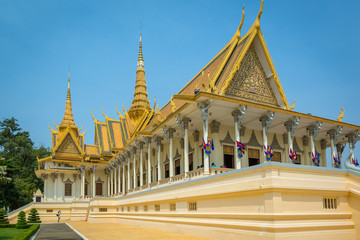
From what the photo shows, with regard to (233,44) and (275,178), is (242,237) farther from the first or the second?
(233,44)

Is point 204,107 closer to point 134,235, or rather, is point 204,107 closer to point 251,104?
point 251,104

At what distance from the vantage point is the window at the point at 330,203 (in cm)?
950

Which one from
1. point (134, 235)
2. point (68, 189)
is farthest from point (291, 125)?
point (68, 189)

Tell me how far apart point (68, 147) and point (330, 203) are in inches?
1441

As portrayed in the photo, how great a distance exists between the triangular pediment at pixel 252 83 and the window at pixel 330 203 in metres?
8.93

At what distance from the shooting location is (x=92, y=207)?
25578 millimetres

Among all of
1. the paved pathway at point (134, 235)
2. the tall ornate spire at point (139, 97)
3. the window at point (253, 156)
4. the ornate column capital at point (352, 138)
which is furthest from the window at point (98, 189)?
the ornate column capital at point (352, 138)

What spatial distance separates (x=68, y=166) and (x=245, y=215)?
34589mm

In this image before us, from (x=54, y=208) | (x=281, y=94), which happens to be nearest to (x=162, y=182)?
(x=281, y=94)

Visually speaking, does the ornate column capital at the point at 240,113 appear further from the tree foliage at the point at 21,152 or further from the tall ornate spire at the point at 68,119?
the tree foliage at the point at 21,152

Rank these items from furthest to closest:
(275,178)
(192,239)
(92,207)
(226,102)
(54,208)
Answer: (54,208), (92,207), (226,102), (192,239), (275,178)

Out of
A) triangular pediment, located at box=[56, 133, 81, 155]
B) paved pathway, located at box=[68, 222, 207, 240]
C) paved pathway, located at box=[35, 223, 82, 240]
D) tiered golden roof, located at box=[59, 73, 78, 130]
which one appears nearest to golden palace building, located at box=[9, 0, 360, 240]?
paved pathway, located at box=[68, 222, 207, 240]

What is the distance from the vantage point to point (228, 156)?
63.7ft

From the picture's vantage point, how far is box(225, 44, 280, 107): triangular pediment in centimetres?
1808
